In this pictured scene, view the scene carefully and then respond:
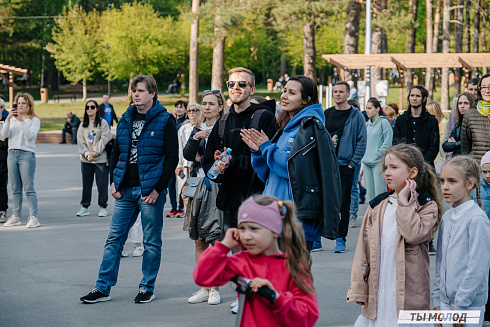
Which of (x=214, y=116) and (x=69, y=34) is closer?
(x=214, y=116)

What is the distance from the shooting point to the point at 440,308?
15.1 ft

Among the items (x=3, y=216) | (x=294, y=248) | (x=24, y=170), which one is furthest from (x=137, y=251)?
(x=294, y=248)

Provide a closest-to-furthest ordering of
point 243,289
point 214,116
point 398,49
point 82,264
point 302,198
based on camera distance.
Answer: point 243,289 → point 302,198 → point 214,116 → point 82,264 → point 398,49

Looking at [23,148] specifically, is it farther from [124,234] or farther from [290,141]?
[290,141]

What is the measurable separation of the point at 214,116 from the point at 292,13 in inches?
1027

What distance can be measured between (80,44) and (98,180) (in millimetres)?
46520

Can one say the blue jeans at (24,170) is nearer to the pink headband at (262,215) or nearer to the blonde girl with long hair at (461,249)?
the blonde girl with long hair at (461,249)

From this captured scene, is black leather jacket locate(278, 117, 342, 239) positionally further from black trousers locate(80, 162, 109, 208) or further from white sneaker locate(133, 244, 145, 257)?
black trousers locate(80, 162, 109, 208)

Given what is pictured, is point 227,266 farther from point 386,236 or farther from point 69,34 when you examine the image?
point 69,34

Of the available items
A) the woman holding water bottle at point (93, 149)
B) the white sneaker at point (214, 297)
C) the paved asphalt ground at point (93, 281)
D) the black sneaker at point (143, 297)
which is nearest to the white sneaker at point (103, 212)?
the woman holding water bottle at point (93, 149)

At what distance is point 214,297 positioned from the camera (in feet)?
22.7

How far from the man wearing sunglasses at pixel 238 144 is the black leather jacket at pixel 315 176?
80 cm

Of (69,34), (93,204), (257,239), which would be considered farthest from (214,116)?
(69,34)

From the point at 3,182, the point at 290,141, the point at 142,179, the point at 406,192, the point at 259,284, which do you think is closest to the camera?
the point at 259,284
